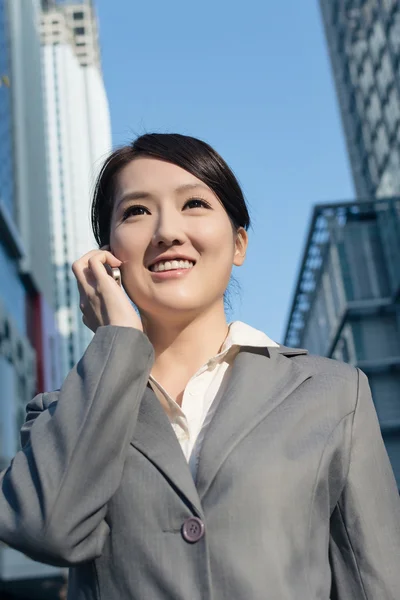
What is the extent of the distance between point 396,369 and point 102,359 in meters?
30.2

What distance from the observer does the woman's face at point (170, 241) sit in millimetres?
1998

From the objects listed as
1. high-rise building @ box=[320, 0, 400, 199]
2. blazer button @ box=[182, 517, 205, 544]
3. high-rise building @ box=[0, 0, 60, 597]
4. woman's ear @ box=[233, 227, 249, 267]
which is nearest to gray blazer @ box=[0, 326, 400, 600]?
blazer button @ box=[182, 517, 205, 544]

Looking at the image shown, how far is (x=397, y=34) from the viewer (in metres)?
35.7

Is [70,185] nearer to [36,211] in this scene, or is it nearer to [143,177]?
[36,211]

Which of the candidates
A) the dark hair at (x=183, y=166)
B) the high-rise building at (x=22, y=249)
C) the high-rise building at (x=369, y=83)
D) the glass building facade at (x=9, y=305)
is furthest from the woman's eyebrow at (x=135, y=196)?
the high-rise building at (x=369, y=83)

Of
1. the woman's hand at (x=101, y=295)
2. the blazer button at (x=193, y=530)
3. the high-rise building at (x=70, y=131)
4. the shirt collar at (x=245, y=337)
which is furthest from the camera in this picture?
the high-rise building at (x=70, y=131)

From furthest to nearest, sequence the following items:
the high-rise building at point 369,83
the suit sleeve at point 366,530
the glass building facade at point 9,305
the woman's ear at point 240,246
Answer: the glass building facade at point 9,305, the high-rise building at point 369,83, the woman's ear at point 240,246, the suit sleeve at point 366,530

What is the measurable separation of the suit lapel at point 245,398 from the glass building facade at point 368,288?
2890 cm

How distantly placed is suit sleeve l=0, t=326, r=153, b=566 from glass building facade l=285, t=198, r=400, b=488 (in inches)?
1148

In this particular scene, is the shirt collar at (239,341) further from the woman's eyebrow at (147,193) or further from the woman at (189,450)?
the woman's eyebrow at (147,193)

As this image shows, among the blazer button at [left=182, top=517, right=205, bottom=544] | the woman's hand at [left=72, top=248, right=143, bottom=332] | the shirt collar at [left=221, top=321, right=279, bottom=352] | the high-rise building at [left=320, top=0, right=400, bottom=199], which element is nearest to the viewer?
the blazer button at [left=182, top=517, right=205, bottom=544]

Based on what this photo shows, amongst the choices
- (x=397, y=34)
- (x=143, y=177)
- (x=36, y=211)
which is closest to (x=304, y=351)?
(x=143, y=177)

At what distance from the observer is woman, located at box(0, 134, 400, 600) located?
5.38ft

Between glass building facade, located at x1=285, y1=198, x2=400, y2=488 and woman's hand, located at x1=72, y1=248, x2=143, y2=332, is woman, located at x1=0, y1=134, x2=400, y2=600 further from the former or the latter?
glass building facade, located at x1=285, y1=198, x2=400, y2=488
